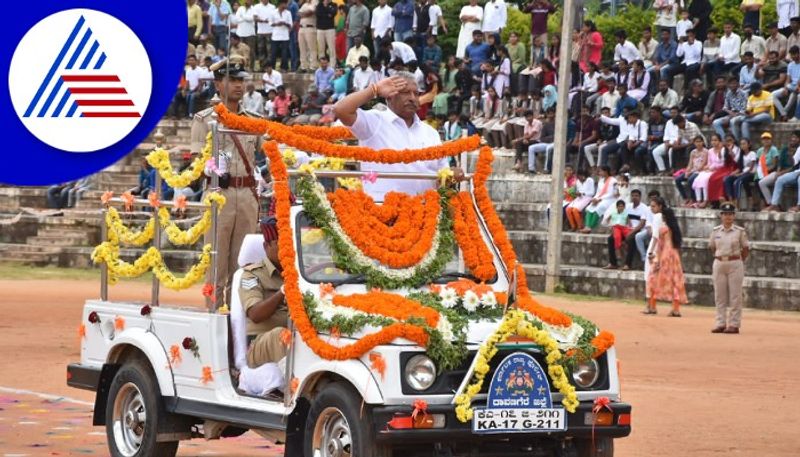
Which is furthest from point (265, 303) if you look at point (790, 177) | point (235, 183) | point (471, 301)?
point (790, 177)

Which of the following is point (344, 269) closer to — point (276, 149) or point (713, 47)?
point (276, 149)

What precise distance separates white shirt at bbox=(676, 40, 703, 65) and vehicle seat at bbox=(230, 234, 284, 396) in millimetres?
23378

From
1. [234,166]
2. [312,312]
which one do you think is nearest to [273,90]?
[234,166]

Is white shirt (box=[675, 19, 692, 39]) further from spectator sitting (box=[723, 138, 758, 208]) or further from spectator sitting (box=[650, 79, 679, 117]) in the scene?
spectator sitting (box=[723, 138, 758, 208])

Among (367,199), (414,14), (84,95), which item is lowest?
(367,199)

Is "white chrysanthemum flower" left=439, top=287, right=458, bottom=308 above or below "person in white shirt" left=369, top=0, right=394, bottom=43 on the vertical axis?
below

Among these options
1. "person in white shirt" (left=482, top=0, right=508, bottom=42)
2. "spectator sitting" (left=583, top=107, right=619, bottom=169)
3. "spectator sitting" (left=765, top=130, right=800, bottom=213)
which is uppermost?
"person in white shirt" (left=482, top=0, right=508, bottom=42)

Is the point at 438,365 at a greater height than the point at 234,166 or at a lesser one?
lesser

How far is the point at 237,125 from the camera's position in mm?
9891

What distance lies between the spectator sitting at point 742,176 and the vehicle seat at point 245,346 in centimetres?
1986

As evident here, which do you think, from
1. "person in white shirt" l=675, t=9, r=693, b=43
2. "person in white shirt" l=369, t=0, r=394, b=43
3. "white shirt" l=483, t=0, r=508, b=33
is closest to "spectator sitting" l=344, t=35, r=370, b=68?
"person in white shirt" l=369, t=0, r=394, b=43

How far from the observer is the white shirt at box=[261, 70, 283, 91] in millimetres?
38625

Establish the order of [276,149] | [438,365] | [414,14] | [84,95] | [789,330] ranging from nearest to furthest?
[438,365] < [276,149] < [789,330] < [84,95] < [414,14]

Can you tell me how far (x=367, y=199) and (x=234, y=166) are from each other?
2.03 m
